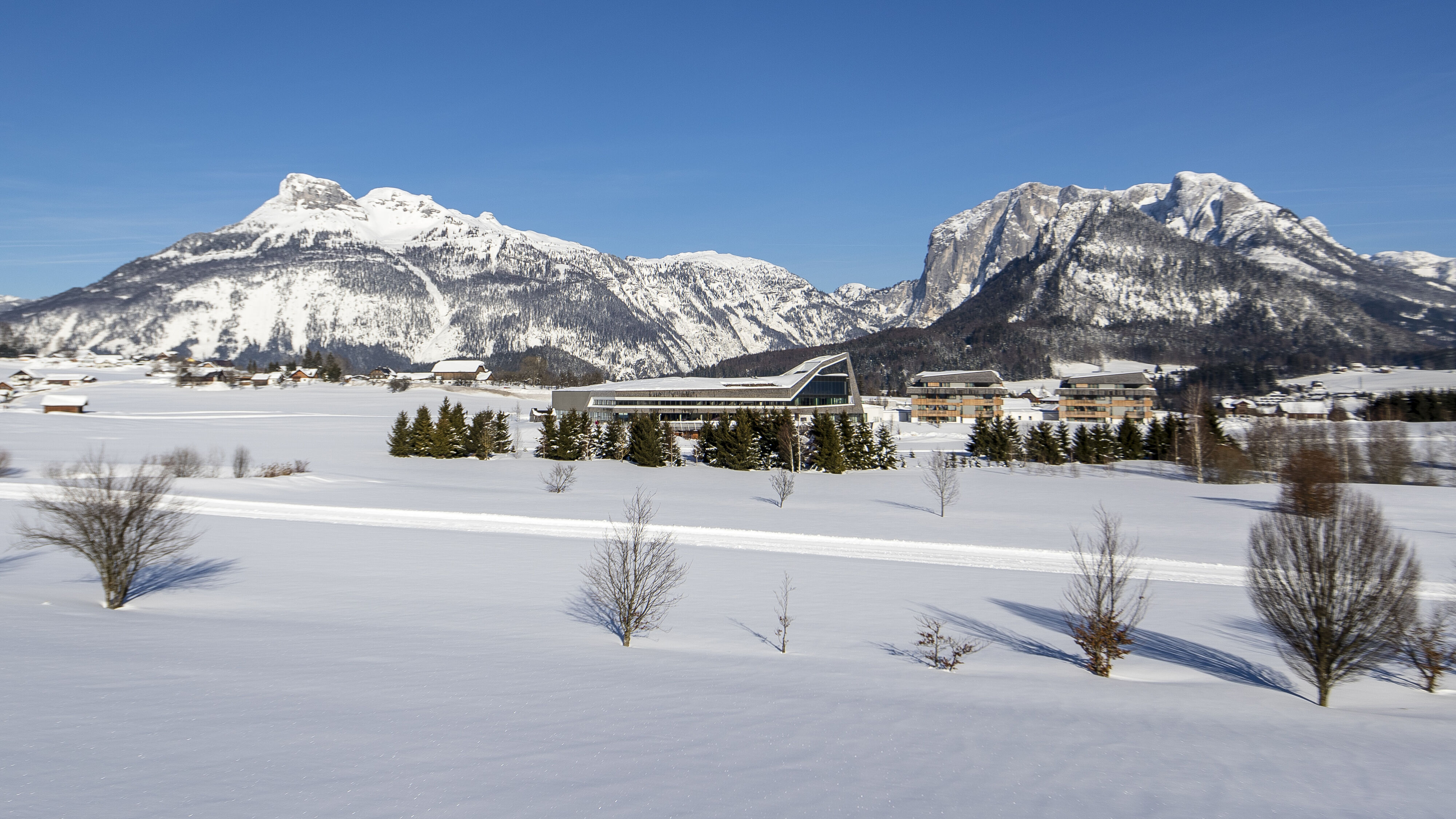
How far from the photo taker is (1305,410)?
109 meters

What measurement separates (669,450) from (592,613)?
1787 inches

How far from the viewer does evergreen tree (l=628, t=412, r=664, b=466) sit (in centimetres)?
6222

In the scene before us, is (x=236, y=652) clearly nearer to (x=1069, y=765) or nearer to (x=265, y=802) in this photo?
(x=265, y=802)

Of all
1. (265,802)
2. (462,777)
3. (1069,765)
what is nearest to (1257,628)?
(1069,765)

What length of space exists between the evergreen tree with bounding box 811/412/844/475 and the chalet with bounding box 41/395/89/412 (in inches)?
3928

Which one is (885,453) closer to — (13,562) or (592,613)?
(592,613)

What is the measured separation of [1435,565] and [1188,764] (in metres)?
29.6

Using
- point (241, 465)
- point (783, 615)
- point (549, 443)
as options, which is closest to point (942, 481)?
point (783, 615)

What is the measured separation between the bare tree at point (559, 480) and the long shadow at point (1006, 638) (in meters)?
32.6

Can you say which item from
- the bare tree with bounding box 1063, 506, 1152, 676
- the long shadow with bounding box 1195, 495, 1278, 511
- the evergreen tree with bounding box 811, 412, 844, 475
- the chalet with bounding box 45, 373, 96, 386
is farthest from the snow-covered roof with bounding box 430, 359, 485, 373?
the bare tree with bounding box 1063, 506, 1152, 676

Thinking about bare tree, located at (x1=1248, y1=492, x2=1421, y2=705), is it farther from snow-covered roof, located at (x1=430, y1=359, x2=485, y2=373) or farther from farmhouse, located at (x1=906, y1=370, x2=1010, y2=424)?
snow-covered roof, located at (x1=430, y1=359, x2=485, y2=373)

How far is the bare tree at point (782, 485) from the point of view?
153 feet

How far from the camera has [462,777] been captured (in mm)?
8070

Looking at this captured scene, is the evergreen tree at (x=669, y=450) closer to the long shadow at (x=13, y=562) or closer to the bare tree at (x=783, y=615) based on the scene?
the bare tree at (x=783, y=615)
